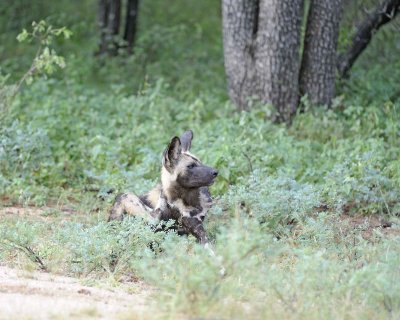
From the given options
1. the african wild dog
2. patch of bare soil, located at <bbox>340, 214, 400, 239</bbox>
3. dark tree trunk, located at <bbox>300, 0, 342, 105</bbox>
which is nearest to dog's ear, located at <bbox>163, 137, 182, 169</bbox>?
the african wild dog

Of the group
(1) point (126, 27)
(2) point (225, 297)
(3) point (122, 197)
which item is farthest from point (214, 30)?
(2) point (225, 297)

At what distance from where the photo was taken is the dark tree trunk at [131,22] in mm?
12844

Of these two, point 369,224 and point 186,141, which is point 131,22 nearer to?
point 186,141

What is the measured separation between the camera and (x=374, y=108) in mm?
9328

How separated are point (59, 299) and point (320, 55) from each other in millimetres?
5610

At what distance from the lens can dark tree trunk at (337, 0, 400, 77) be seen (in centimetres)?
989

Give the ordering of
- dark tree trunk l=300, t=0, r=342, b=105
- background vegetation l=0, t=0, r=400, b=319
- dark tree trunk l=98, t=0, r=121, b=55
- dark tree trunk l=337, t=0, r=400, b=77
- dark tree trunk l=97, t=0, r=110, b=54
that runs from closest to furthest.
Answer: background vegetation l=0, t=0, r=400, b=319 < dark tree trunk l=300, t=0, r=342, b=105 < dark tree trunk l=337, t=0, r=400, b=77 < dark tree trunk l=98, t=0, r=121, b=55 < dark tree trunk l=97, t=0, r=110, b=54

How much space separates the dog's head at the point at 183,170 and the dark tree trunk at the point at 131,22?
6141mm

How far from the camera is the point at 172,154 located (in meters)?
6.84

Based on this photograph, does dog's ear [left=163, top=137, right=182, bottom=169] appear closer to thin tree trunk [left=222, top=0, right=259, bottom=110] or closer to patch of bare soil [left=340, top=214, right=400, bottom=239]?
patch of bare soil [left=340, top=214, right=400, bottom=239]

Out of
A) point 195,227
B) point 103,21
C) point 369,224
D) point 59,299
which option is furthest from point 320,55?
point 59,299

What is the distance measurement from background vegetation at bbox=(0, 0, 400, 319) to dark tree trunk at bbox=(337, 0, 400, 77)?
0.20m

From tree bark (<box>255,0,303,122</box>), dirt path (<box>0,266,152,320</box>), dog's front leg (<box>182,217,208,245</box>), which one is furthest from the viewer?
tree bark (<box>255,0,303,122</box>)

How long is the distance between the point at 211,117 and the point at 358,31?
1.94 metres
